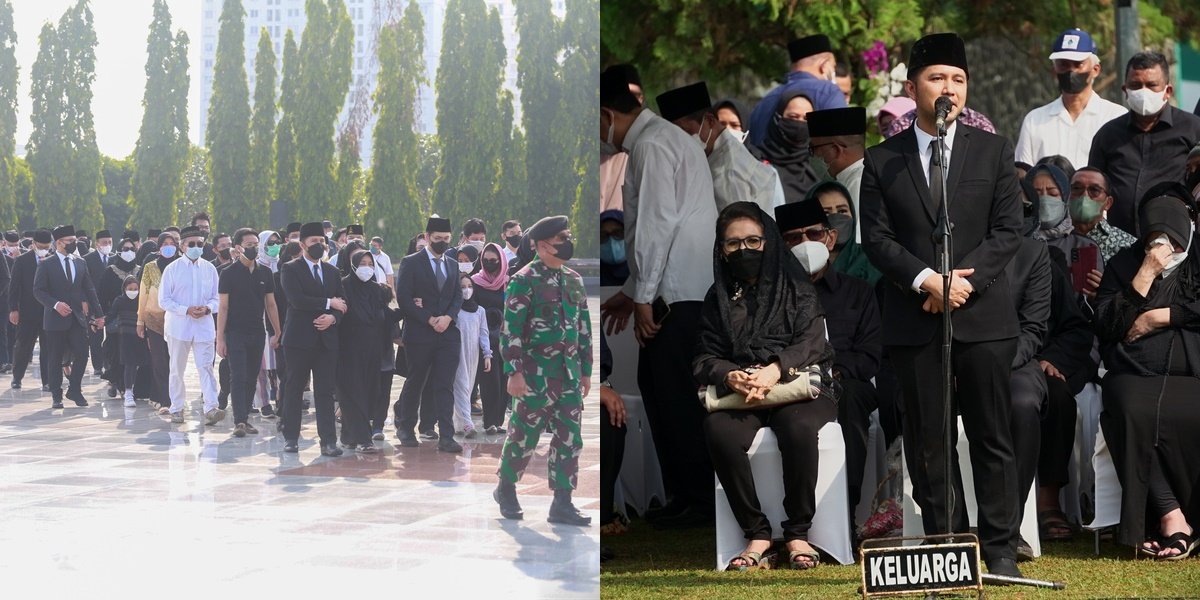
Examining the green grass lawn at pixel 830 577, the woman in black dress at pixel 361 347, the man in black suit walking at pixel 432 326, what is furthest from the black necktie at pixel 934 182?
the woman in black dress at pixel 361 347

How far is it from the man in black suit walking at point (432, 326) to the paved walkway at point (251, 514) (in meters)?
0.08

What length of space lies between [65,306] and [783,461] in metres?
2.62

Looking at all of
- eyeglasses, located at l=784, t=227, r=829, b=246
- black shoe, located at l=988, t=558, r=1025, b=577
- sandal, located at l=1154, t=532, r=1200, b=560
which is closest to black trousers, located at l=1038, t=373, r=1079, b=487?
sandal, located at l=1154, t=532, r=1200, b=560

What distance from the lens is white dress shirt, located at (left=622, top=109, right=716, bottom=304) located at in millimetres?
5871

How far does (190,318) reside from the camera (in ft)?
14.2

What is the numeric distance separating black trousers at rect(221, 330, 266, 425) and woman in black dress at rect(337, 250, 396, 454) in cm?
26

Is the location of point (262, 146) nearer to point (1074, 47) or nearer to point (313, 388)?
point (313, 388)

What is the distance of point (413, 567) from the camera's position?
13.4 ft

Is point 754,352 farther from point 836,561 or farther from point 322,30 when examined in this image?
point 322,30

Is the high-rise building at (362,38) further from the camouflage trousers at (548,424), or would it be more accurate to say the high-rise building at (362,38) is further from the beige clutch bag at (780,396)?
the beige clutch bag at (780,396)

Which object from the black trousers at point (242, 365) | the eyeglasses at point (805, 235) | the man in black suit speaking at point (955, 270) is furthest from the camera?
the eyeglasses at point (805, 235)

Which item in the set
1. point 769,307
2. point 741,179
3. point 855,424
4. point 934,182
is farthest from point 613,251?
point 934,182

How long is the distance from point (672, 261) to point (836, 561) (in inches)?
57.1

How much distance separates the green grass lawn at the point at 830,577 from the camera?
469 cm
